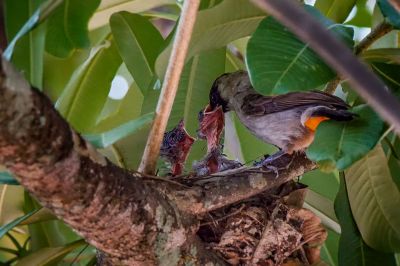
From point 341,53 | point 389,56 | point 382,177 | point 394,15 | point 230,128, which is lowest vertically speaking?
point 230,128

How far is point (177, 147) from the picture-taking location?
1830mm

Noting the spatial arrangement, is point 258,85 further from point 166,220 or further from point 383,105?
point 383,105

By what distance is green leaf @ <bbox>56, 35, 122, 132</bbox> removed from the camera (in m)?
1.78

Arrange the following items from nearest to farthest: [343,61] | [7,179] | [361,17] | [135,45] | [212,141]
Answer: [343,61] → [7,179] → [135,45] → [212,141] → [361,17]

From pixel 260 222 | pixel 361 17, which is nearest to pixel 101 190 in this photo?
pixel 260 222

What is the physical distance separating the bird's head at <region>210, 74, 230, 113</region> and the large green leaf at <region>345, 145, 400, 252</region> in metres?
0.52

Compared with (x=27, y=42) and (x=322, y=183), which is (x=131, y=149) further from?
(x=322, y=183)

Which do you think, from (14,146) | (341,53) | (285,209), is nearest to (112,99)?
(285,209)

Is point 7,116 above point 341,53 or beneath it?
beneath

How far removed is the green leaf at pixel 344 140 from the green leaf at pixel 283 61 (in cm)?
9

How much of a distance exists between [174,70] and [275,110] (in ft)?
2.63

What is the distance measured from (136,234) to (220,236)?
1.30 feet

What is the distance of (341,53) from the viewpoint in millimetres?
393

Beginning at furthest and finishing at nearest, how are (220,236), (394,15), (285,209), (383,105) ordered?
1. (285,209)
2. (220,236)
3. (394,15)
4. (383,105)
